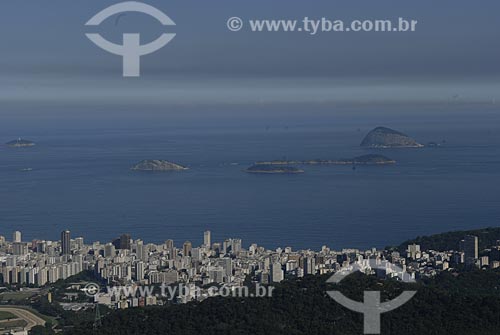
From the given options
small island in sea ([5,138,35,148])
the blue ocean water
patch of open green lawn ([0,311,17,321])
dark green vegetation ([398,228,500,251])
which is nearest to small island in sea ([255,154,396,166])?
the blue ocean water

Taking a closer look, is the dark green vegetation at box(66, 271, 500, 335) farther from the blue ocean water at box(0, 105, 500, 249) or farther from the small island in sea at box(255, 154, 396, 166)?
the small island in sea at box(255, 154, 396, 166)

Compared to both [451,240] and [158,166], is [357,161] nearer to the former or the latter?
[158,166]

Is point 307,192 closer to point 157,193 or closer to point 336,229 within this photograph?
point 157,193

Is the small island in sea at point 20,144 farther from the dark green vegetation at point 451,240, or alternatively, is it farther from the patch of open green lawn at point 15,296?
the patch of open green lawn at point 15,296

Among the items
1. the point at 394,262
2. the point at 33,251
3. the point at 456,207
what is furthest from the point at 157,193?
the point at 394,262

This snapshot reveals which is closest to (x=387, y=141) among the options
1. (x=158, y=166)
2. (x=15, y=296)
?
(x=158, y=166)

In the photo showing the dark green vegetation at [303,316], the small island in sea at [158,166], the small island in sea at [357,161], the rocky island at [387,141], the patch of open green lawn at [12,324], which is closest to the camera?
the dark green vegetation at [303,316]

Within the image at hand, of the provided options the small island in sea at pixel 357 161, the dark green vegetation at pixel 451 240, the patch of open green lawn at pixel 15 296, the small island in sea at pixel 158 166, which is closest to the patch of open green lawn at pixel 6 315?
the patch of open green lawn at pixel 15 296
